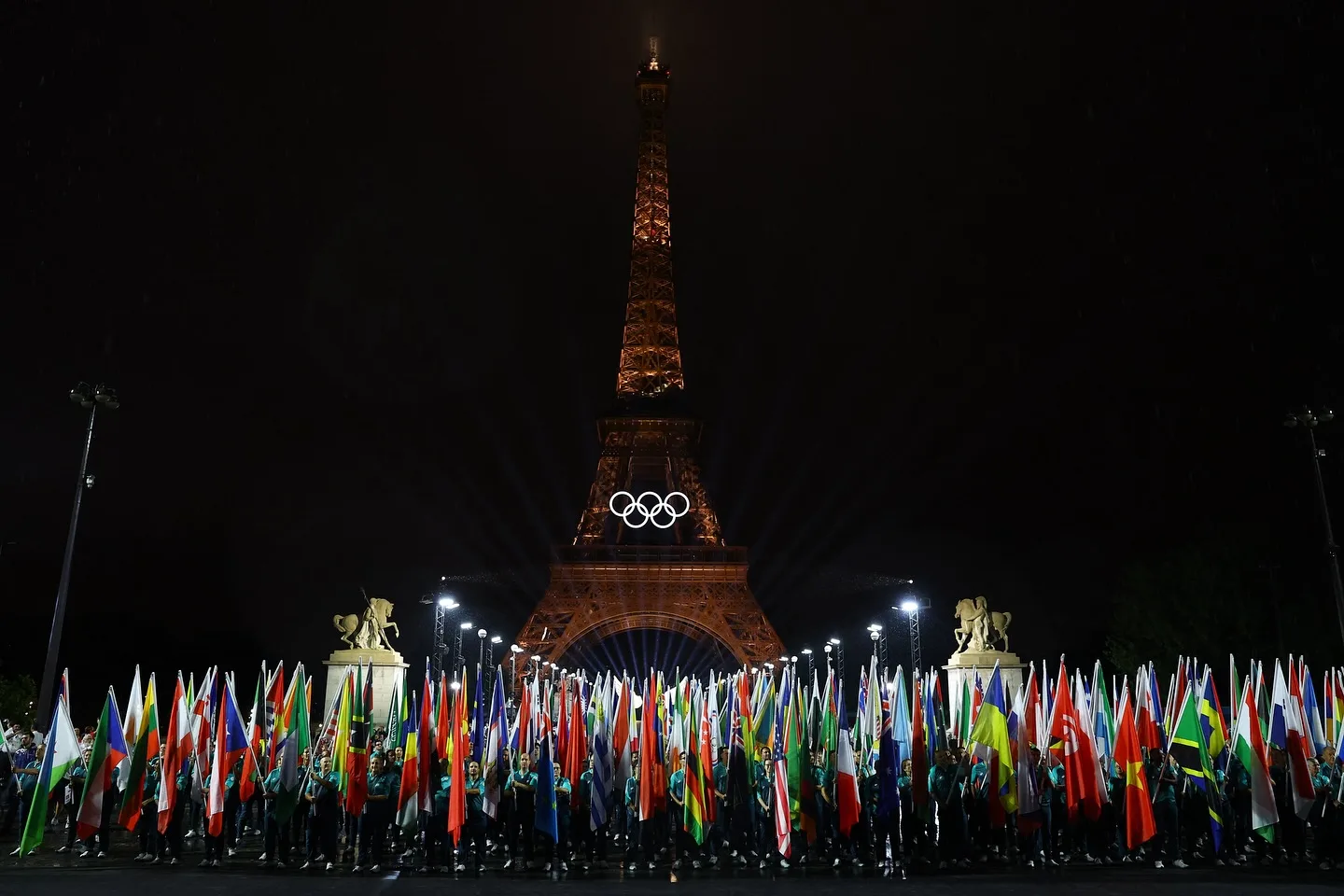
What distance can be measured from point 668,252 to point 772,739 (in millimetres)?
58625

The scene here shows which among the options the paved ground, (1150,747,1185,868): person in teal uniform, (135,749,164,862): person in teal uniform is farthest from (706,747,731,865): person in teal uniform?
(135,749,164,862): person in teal uniform

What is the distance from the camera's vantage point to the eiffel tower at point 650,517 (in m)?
56.3

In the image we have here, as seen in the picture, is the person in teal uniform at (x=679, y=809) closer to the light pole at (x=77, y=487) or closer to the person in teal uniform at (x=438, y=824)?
the person in teal uniform at (x=438, y=824)

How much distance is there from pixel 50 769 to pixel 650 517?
50.3 m

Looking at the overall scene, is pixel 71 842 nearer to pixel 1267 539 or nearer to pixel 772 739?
pixel 772 739

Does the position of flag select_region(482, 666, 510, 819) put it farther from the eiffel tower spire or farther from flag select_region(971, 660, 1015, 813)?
the eiffel tower spire

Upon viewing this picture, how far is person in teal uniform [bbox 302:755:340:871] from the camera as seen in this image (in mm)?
14195

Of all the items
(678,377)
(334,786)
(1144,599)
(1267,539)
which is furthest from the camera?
(678,377)

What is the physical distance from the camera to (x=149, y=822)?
583 inches

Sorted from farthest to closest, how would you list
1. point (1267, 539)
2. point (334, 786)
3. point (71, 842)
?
point (1267, 539), point (71, 842), point (334, 786)

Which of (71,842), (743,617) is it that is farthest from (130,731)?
(743,617)

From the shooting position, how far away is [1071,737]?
1453 centimetres

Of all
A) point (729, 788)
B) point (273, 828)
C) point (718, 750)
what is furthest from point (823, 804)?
point (273, 828)

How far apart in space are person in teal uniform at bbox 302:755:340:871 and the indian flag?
3.16 m
